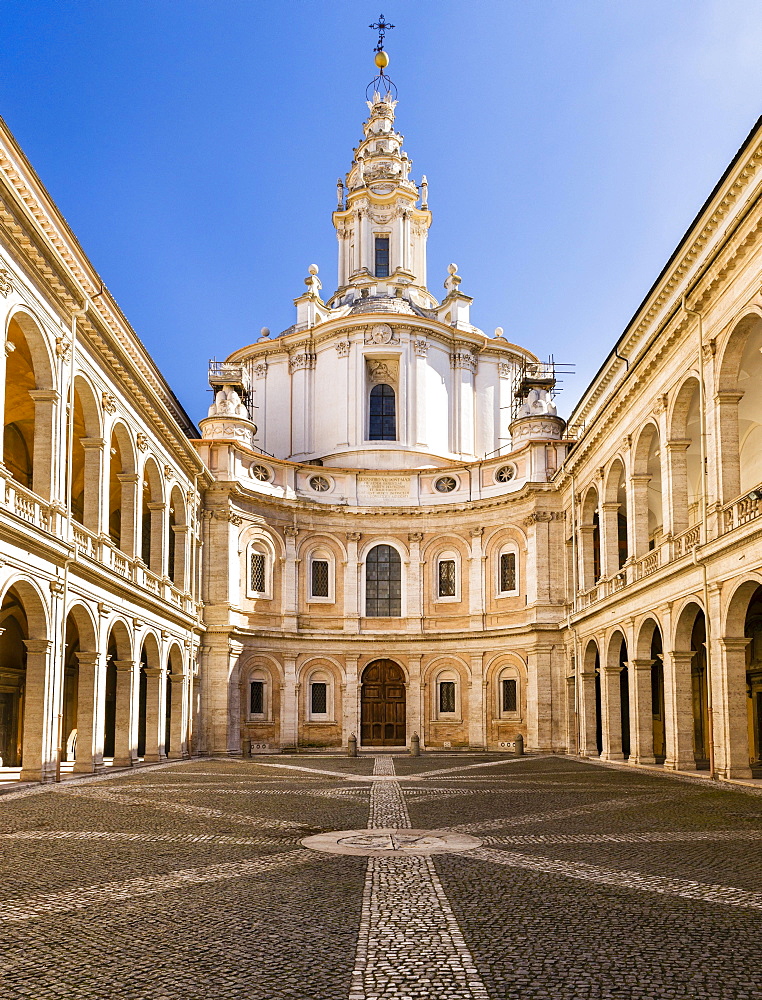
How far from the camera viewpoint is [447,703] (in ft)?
151

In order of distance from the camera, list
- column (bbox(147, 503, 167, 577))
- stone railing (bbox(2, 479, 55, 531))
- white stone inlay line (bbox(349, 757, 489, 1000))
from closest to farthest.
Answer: white stone inlay line (bbox(349, 757, 489, 1000))
stone railing (bbox(2, 479, 55, 531))
column (bbox(147, 503, 167, 577))

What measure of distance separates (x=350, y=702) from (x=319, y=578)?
225 inches

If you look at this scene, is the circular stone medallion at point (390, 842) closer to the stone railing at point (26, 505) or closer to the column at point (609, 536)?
the stone railing at point (26, 505)

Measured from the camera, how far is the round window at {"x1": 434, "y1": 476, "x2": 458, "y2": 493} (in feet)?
156

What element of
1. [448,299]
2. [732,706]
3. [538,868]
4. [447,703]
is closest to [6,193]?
[538,868]

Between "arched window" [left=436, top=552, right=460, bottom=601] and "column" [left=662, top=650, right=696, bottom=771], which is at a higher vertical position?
"arched window" [left=436, top=552, right=460, bottom=601]

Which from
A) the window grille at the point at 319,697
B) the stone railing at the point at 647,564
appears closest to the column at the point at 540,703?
the window grille at the point at 319,697

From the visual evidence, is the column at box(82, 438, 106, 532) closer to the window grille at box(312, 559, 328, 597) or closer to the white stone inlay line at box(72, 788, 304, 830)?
the white stone inlay line at box(72, 788, 304, 830)

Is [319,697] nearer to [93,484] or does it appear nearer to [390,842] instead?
[93,484]

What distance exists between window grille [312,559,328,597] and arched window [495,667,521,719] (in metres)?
8.75

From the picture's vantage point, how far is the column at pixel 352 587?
153 ft

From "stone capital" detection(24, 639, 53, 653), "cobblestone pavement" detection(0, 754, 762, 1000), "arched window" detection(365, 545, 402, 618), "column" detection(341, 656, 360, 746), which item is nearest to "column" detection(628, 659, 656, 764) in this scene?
"cobblestone pavement" detection(0, 754, 762, 1000)

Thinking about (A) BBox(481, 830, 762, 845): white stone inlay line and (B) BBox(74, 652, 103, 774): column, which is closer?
(A) BBox(481, 830, 762, 845): white stone inlay line

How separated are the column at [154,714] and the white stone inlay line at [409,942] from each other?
2238 centimetres
